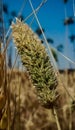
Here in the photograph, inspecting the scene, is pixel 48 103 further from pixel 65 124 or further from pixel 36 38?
pixel 65 124

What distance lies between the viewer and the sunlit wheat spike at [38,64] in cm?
82

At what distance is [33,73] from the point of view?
823 mm

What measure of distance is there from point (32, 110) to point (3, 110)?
7.38ft

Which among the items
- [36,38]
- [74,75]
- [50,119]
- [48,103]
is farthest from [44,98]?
[74,75]

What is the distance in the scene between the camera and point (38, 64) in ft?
2.69

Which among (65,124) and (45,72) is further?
(65,124)

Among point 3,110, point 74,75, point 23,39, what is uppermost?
point 74,75

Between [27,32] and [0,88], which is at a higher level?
[27,32]

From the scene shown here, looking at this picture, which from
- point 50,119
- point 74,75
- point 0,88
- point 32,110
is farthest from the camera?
point 74,75

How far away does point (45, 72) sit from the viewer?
824 mm

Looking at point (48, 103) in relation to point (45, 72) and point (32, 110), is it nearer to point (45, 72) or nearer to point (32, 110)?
point (45, 72)

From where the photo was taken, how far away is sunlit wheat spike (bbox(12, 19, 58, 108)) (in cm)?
82

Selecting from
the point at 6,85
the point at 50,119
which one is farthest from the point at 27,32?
the point at 50,119

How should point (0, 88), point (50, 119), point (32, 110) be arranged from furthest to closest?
point (32, 110) → point (50, 119) → point (0, 88)
